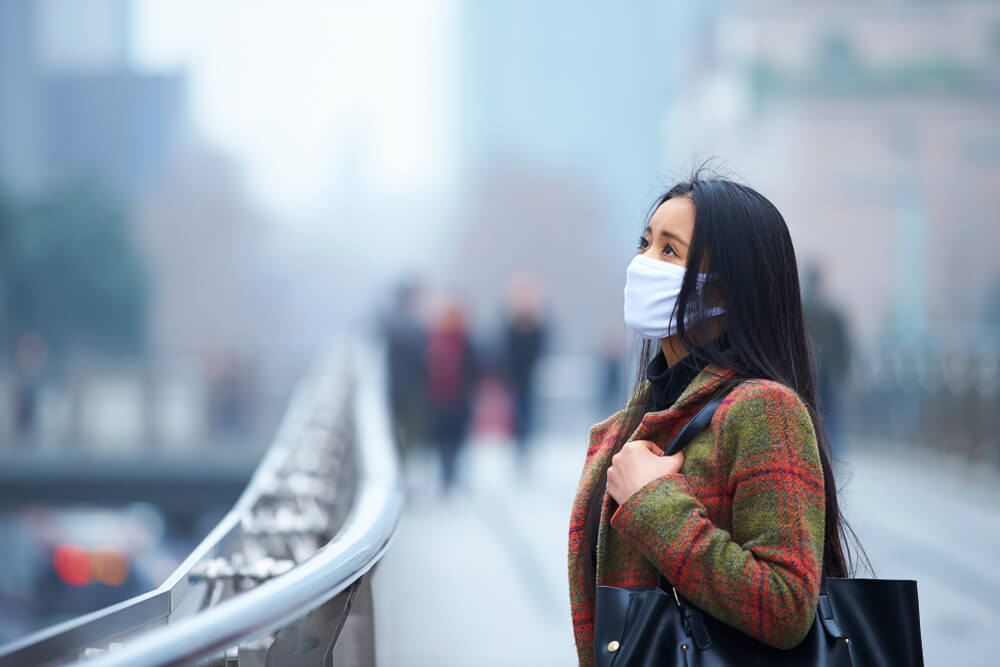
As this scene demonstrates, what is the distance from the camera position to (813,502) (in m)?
1.83

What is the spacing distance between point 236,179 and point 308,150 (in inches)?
229

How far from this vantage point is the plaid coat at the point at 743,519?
177cm

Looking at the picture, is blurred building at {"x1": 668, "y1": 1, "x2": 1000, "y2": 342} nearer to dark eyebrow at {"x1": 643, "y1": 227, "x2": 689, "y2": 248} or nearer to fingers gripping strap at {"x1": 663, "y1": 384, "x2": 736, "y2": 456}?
dark eyebrow at {"x1": 643, "y1": 227, "x2": 689, "y2": 248}

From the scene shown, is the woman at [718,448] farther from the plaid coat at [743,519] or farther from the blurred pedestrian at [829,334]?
the blurred pedestrian at [829,334]

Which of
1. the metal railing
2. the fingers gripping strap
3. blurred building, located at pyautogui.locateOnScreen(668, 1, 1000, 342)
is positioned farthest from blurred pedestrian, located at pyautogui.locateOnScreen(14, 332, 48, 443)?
the fingers gripping strap

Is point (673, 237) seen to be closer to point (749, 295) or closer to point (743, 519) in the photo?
point (749, 295)

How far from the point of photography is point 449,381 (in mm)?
10352

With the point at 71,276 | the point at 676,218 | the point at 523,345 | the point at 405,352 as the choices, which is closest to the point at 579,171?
the point at 71,276

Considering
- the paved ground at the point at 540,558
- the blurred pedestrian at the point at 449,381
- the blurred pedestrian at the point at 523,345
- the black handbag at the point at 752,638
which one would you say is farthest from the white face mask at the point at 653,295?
the blurred pedestrian at the point at 523,345

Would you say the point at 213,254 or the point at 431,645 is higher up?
the point at 431,645

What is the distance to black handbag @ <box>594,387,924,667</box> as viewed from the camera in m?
1.81

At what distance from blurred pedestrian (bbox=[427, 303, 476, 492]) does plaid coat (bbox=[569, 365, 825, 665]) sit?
8354 mm

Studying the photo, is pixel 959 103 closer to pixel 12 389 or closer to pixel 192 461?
pixel 192 461

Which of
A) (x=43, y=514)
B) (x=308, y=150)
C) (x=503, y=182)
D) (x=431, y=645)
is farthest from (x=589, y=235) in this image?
(x=431, y=645)
